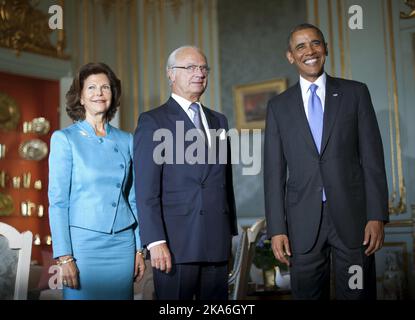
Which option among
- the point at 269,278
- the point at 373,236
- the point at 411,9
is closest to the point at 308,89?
the point at 373,236

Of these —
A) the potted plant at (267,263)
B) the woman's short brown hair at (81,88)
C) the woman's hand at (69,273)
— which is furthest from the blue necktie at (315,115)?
the potted plant at (267,263)

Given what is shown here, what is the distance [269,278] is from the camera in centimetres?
306

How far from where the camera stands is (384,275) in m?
4.25

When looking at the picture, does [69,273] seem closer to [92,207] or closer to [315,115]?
[92,207]

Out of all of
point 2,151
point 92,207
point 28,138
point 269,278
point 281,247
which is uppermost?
point 28,138

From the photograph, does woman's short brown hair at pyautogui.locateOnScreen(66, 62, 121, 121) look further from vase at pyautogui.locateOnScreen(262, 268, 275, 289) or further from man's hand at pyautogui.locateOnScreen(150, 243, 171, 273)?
vase at pyautogui.locateOnScreen(262, 268, 275, 289)

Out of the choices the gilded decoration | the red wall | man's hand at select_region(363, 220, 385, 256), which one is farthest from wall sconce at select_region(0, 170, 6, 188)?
man's hand at select_region(363, 220, 385, 256)

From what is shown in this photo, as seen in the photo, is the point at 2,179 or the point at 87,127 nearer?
the point at 87,127

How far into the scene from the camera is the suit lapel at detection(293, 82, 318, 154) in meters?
2.00

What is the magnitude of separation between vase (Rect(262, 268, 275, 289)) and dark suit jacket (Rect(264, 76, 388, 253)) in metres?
1.07

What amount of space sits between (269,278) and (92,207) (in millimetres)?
1409

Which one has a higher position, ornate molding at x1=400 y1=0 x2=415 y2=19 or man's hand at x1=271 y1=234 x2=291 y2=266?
ornate molding at x1=400 y1=0 x2=415 y2=19

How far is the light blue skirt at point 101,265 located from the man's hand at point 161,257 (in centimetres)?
11

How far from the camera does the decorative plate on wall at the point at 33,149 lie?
547cm
